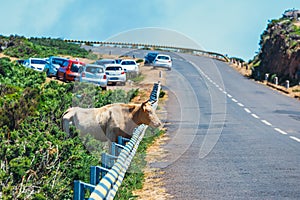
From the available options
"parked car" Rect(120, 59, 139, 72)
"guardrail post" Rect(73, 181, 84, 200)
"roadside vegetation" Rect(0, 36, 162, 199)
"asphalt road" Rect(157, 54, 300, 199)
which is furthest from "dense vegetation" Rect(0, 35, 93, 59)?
"guardrail post" Rect(73, 181, 84, 200)

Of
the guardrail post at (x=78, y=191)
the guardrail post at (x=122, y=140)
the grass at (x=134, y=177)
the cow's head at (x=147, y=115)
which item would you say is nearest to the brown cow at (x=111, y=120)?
the cow's head at (x=147, y=115)

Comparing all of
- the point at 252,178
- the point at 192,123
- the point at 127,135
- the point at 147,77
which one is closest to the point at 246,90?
the point at 147,77

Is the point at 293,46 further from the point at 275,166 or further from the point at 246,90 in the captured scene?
the point at 275,166

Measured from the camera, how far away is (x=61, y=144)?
13094mm

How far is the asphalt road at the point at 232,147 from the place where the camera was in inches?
432

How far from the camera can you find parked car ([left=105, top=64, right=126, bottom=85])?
45.0 m

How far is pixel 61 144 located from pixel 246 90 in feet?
104

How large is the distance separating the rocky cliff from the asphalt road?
15.3 metres

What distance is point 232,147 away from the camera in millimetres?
16594

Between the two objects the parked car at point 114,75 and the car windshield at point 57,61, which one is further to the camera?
the car windshield at point 57,61

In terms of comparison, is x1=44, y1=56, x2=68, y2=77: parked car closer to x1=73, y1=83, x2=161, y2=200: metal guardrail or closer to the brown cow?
the brown cow

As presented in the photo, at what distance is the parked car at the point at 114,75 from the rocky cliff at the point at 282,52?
14231 mm

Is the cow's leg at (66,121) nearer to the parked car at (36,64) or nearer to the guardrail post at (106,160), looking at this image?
the guardrail post at (106,160)

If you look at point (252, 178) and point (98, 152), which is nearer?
point (252, 178)
